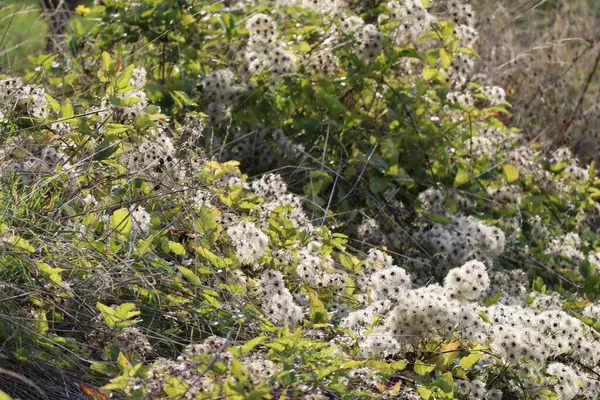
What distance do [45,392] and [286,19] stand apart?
242cm

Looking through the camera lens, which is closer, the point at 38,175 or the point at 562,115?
the point at 38,175

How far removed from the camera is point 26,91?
3.05m

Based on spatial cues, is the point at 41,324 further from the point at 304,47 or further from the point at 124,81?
the point at 304,47

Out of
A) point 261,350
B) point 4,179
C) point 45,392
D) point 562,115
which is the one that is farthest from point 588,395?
point 562,115

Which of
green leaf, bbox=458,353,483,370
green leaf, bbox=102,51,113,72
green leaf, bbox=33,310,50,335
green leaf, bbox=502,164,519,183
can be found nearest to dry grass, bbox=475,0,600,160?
green leaf, bbox=502,164,519,183

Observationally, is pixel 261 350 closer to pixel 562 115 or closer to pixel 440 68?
pixel 440 68

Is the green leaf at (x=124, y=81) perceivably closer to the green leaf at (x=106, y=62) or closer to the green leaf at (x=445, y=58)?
the green leaf at (x=106, y=62)

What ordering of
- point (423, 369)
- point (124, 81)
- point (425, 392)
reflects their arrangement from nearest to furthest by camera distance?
point (425, 392) → point (423, 369) → point (124, 81)

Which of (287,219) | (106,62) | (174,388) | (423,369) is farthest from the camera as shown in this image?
(287,219)

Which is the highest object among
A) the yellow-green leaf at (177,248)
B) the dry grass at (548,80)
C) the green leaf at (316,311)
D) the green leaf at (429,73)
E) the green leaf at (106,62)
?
the green leaf at (106,62)

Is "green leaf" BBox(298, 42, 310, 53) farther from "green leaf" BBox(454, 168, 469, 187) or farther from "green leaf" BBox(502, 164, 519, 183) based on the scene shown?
"green leaf" BBox(502, 164, 519, 183)

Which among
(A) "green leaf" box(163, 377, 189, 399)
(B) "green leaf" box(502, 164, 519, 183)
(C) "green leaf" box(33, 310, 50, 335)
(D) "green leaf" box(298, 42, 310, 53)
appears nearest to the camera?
(A) "green leaf" box(163, 377, 189, 399)

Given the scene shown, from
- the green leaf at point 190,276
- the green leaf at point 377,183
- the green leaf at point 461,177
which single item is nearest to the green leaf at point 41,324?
the green leaf at point 190,276

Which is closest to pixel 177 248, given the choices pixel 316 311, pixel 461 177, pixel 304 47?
pixel 316 311
